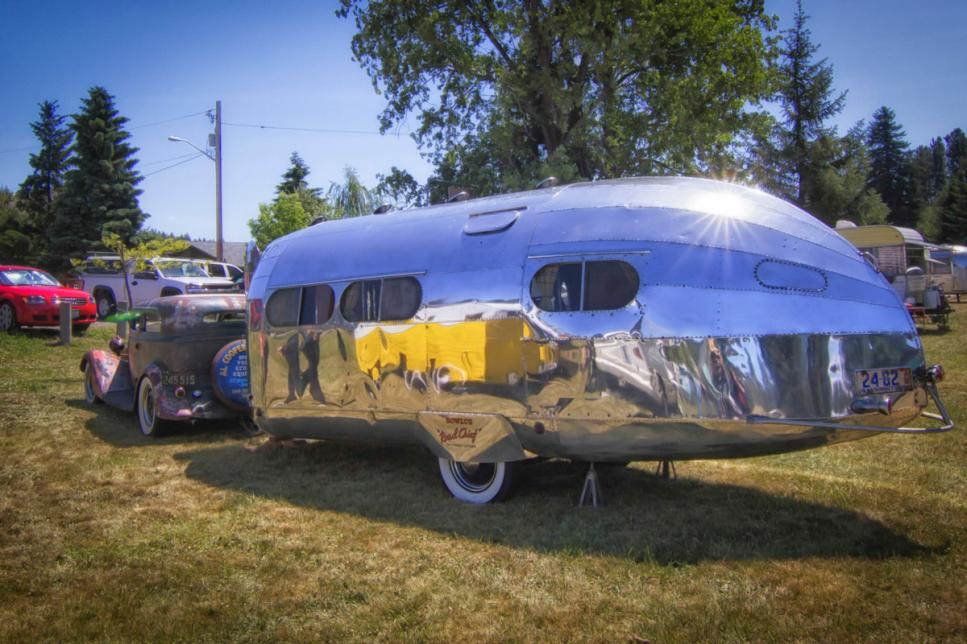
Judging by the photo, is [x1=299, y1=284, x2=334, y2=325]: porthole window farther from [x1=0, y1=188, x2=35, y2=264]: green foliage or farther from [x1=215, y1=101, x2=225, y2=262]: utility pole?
[x1=0, y1=188, x2=35, y2=264]: green foliage

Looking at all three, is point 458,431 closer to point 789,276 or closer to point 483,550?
point 483,550

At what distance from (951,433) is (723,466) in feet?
9.84

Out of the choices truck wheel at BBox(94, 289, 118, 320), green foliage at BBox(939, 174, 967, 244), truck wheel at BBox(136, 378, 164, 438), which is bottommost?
truck wheel at BBox(136, 378, 164, 438)

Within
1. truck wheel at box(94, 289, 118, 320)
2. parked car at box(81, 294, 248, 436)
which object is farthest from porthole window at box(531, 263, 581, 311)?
truck wheel at box(94, 289, 118, 320)

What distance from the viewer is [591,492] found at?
6379 millimetres

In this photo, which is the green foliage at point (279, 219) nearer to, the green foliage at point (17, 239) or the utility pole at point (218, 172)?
the utility pole at point (218, 172)

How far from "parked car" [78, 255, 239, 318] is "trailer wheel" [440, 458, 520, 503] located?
16583mm

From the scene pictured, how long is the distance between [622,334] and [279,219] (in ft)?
99.8

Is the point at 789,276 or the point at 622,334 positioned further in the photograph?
the point at 622,334

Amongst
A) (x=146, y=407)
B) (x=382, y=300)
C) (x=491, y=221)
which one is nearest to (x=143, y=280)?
(x=146, y=407)

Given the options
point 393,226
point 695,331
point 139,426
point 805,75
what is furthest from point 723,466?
point 805,75

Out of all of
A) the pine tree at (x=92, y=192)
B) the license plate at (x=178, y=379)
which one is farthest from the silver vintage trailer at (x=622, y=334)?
the pine tree at (x=92, y=192)

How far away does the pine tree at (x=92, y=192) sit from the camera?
41.1 metres

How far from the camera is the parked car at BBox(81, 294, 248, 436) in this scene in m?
9.79
